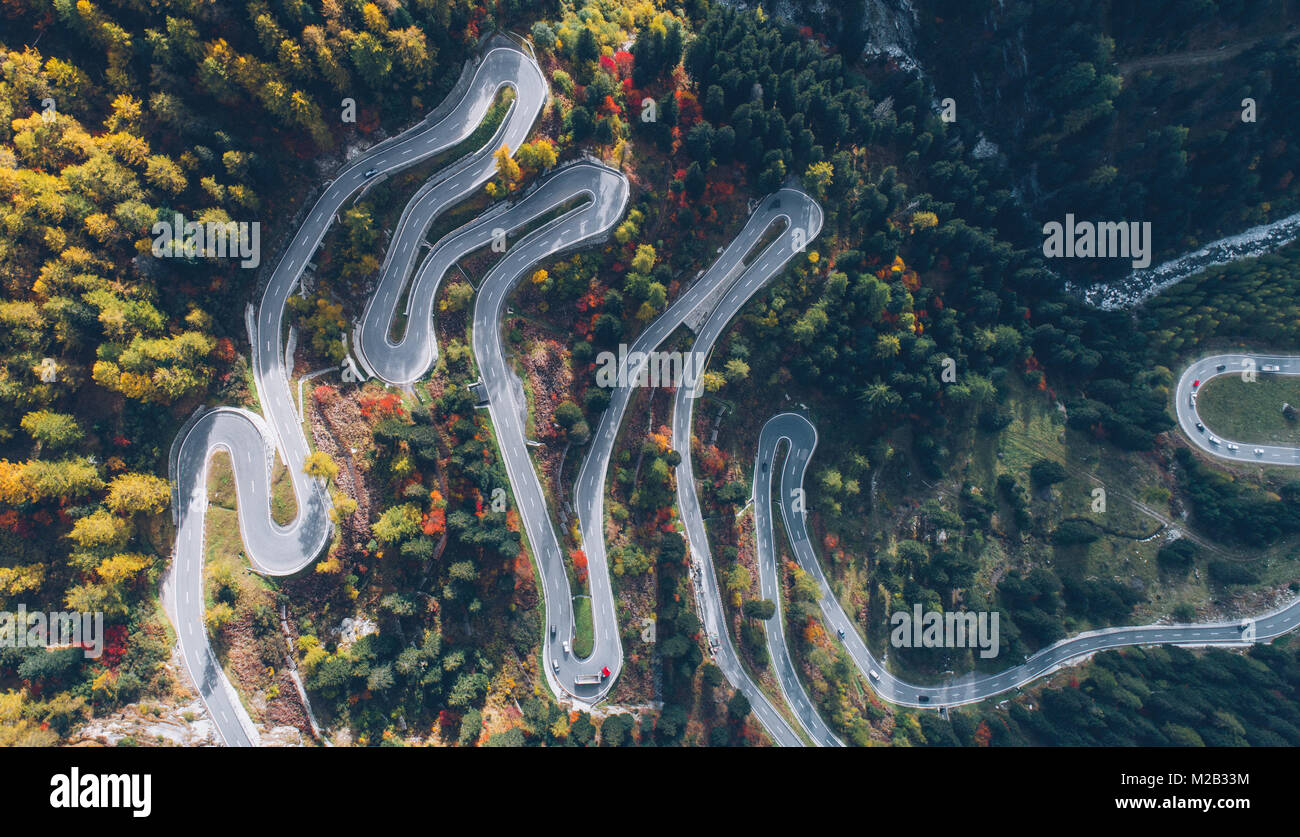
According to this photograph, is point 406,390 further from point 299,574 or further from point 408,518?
point 299,574

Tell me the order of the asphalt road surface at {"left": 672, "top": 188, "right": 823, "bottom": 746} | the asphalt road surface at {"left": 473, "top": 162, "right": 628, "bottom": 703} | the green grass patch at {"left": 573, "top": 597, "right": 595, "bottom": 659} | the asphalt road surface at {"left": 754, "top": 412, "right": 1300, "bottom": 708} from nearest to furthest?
the asphalt road surface at {"left": 473, "top": 162, "right": 628, "bottom": 703}, the green grass patch at {"left": 573, "top": 597, "right": 595, "bottom": 659}, the asphalt road surface at {"left": 672, "top": 188, "right": 823, "bottom": 746}, the asphalt road surface at {"left": 754, "top": 412, "right": 1300, "bottom": 708}

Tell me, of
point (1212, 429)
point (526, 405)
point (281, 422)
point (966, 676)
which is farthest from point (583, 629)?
→ point (1212, 429)

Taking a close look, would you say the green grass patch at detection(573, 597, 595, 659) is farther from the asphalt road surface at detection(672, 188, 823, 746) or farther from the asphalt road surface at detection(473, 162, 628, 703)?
the asphalt road surface at detection(672, 188, 823, 746)

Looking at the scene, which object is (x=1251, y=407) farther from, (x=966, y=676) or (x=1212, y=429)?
(x=966, y=676)

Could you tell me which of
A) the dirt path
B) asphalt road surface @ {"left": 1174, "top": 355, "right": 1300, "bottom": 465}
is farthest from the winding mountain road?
asphalt road surface @ {"left": 1174, "top": 355, "right": 1300, "bottom": 465}

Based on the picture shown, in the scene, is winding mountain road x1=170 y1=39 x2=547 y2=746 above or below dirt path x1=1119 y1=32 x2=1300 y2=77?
below

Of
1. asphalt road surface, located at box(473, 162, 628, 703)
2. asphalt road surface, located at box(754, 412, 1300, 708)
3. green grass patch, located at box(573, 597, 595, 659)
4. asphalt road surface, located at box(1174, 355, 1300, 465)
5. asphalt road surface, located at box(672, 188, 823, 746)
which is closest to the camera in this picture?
asphalt road surface, located at box(473, 162, 628, 703)

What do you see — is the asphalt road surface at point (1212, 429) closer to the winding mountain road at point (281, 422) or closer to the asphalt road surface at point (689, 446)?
the asphalt road surface at point (689, 446)

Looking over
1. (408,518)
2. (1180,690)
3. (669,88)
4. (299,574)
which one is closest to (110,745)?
(299,574)

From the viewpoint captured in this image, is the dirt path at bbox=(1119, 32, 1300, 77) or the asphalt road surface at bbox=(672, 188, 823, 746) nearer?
the asphalt road surface at bbox=(672, 188, 823, 746)
